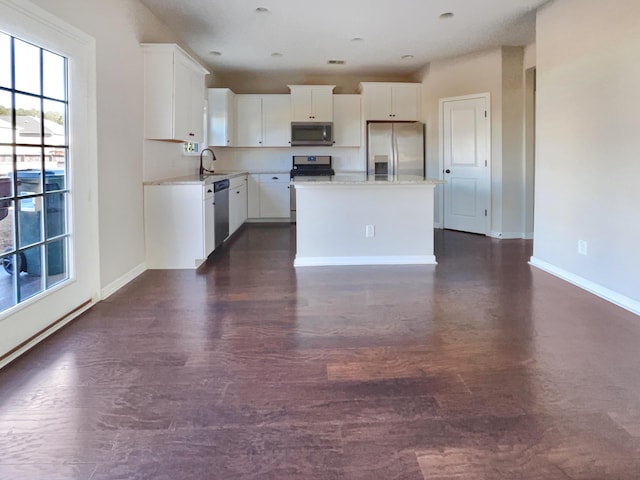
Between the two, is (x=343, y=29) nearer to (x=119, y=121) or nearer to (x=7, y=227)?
(x=119, y=121)

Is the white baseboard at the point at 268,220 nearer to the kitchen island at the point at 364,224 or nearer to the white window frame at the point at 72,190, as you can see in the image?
the kitchen island at the point at 364,224

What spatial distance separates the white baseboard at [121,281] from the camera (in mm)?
3496

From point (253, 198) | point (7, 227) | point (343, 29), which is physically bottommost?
point (7, 227)

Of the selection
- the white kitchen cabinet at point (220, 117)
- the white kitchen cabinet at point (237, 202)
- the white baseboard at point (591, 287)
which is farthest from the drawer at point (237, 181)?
the white baseboard at point (591, 287)

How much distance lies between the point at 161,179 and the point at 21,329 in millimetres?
2519

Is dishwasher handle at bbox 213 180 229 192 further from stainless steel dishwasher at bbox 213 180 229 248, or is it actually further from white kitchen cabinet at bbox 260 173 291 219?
white kitchen cabinet at bbox 260 173 291 219

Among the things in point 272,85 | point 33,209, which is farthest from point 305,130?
point 33,209

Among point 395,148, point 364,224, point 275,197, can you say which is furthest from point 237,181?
point 364,224

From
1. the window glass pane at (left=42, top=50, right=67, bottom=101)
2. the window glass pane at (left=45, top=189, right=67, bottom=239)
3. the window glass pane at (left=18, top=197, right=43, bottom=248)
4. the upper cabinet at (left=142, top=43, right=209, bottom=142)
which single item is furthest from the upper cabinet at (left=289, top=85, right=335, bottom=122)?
the window glass pane at (left=18, top=197, right=43, bottom=248)

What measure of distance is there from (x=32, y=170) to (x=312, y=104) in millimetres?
5417

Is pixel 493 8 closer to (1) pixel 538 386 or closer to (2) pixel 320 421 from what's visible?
(1) pixel 538 386

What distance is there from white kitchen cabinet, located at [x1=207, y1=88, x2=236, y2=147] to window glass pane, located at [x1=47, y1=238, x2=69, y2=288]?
453 centimetres

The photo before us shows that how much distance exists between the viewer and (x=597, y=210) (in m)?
3.53

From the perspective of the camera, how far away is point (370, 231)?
4.61 m
